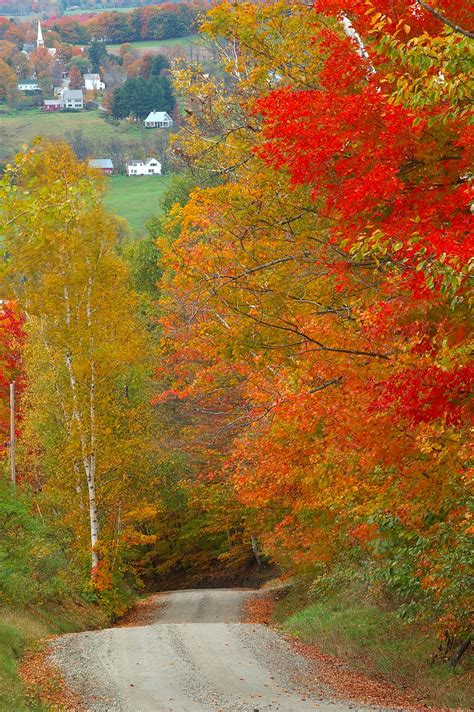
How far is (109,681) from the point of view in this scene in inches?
595

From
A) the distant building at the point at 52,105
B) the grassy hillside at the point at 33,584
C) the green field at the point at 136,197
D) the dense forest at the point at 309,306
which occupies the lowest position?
the distant building at the point at 52,105

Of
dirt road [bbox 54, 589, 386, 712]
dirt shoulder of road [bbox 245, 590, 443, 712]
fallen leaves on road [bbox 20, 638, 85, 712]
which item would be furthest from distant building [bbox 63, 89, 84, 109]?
fallen leaves on road [bbox 20, 638, 85, 712]

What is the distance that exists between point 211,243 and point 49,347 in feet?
34.8

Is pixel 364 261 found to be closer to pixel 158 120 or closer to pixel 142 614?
pixel 142 614

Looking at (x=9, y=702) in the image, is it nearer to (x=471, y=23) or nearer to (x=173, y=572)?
(x=471, y=23)

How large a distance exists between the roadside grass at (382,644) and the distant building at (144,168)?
113477 mm

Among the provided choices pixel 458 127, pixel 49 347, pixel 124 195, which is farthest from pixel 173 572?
pixel 124 195

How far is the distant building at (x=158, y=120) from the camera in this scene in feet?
486

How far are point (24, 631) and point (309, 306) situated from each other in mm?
9138

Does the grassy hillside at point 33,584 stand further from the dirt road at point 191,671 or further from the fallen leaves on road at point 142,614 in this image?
the fallen leaves on road at point 142,614

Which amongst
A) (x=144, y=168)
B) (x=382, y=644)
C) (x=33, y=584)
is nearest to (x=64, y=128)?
(x=144, y=168)

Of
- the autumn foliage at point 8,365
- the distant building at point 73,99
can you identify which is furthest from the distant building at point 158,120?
the autumn foliage at point 8,365

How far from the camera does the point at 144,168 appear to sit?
437 ft

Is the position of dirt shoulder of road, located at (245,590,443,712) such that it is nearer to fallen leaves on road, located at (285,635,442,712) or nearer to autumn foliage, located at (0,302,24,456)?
fallen leaves on road, located at (285,635,442,712)
